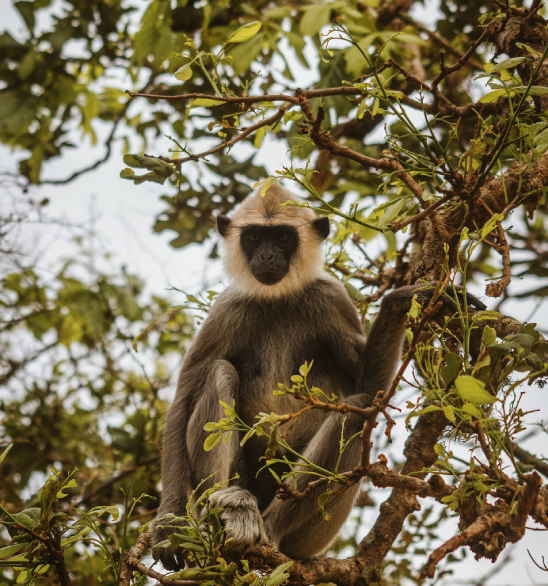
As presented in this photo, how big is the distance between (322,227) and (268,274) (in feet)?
2.51

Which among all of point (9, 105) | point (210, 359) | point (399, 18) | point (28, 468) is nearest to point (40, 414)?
point (28, 468)

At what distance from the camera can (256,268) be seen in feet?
14.2

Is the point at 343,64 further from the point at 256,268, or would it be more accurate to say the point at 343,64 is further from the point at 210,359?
the point at 210,359

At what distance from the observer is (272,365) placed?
4.37 metres

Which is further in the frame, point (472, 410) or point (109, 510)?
point (109, 510)

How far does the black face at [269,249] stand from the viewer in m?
4.33

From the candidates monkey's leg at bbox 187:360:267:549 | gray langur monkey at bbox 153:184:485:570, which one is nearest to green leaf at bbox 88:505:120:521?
monkey's leg at bbox 187:360:267:549

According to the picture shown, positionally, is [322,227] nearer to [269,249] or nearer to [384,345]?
[269,249]

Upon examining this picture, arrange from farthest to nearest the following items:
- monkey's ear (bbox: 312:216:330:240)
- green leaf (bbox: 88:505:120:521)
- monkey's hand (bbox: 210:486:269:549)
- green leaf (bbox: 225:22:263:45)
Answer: monkey's ear (bbox: 312:216:330:240)
monkey's hand (bbox: 210:486:269:549)
green leaf (bbox: 225:22:263:45)
green leaf (bbox: 88:505:120:521)

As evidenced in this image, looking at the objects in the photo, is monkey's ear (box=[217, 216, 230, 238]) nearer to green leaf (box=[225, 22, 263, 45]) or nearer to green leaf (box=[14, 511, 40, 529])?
green leaf (box=[225, 22, 263, 45])

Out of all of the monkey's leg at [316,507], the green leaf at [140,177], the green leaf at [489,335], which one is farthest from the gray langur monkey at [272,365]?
the green leaf at [140,177]

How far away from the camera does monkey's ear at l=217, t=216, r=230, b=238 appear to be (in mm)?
4805

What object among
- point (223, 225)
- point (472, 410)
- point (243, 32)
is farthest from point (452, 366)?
point (223, 225)

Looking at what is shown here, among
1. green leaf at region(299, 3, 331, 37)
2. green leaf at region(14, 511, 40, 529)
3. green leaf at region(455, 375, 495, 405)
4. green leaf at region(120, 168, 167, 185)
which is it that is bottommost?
green leaf at region(14, 511, 40, 529)
